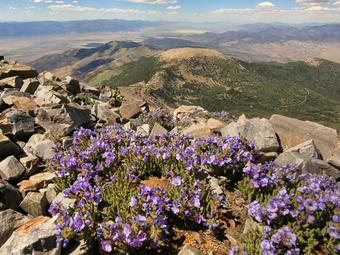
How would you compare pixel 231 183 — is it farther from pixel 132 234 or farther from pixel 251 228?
pixel 132 234

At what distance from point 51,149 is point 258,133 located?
6825 millimetres

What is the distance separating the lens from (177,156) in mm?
10008

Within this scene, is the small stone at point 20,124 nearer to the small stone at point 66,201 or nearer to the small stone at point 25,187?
the small stone at point 25,187

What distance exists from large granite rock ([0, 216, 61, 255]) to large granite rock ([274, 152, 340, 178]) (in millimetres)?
6775

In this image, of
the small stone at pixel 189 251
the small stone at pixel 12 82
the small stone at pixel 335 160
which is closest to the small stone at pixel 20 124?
the small stone at pixel 12 82

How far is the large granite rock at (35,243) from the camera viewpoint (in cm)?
691

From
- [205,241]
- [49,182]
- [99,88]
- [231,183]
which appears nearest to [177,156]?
[231,183]

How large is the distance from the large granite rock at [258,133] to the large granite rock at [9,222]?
22.7 ft

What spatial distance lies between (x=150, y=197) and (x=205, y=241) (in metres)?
1.55

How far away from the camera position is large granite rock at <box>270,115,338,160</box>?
1315cm

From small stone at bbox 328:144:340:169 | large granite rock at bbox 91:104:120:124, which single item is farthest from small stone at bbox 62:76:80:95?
small stone at bbox 328:144:340:169

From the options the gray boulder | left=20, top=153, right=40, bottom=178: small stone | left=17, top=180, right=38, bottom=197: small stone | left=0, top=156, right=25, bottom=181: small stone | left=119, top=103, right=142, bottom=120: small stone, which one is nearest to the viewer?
left=17, top=180, right=38, bottom=197: small stone

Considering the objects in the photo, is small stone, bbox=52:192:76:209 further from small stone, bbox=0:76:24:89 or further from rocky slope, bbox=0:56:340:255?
small stone, bbox=0:76:24:89

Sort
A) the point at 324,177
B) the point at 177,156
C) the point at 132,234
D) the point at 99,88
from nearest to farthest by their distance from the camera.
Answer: the point at 132,234 → the point at 324,177 → the point at 177,156 → the point at 99,88
